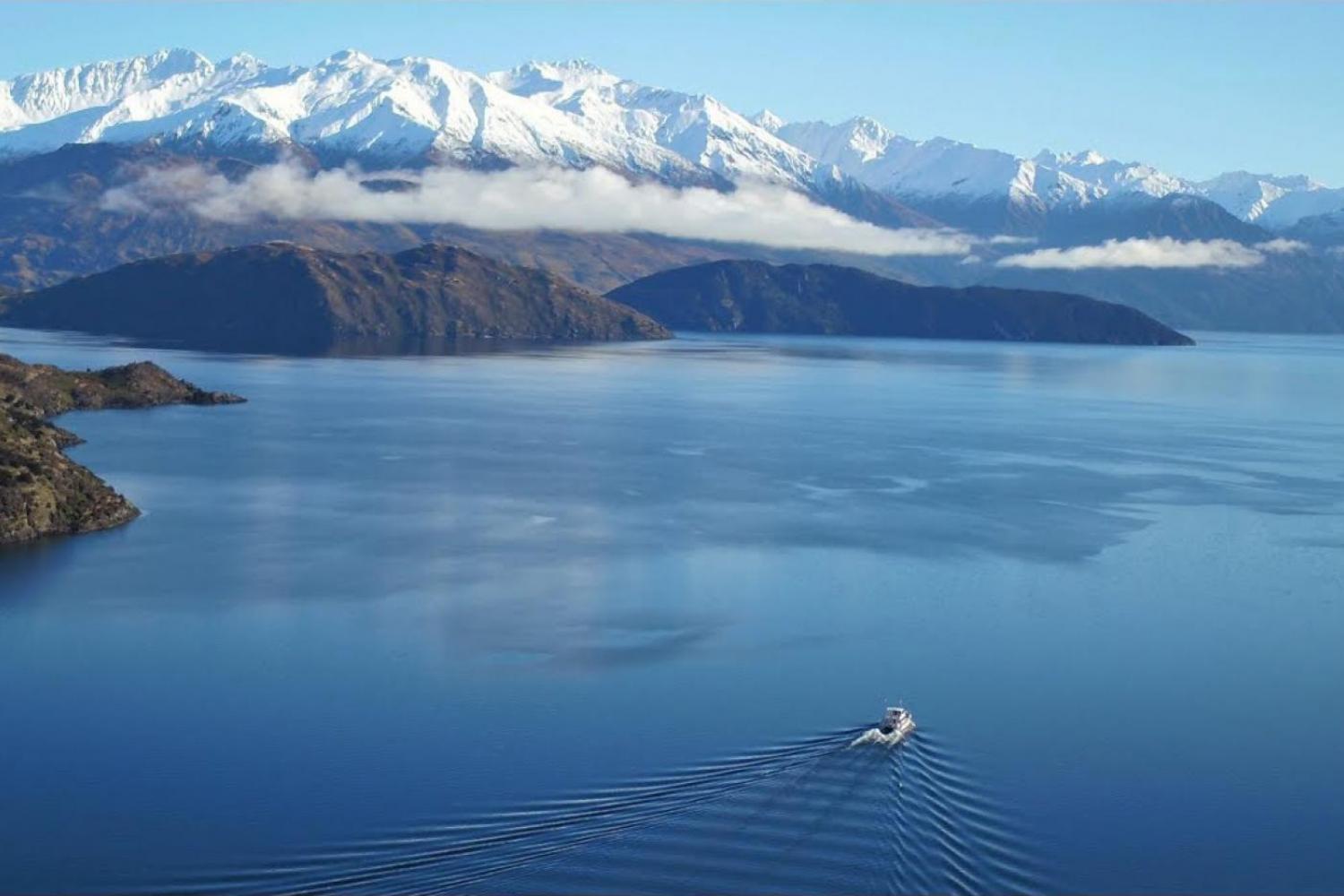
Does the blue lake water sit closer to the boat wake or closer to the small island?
the boat wake

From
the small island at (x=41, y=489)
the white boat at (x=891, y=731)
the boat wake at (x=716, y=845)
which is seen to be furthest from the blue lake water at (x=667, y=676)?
the small island at (x=41, y=489)

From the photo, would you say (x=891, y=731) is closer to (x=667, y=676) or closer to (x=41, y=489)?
(x=667, y=676)

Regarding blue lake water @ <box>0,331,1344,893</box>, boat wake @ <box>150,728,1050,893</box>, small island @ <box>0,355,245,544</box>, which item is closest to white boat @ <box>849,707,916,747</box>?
blue lake water @ <box>0,331,1344,893</box>

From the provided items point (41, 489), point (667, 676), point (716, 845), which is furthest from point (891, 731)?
point (41, 489)

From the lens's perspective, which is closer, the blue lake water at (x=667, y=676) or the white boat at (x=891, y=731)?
the blue lake water at (x=667, y=676)

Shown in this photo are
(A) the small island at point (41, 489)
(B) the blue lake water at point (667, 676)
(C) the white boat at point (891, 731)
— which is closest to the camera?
(B) the blue lake water at point (667, 676)

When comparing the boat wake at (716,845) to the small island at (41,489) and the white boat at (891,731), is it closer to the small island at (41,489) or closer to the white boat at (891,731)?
the white boat at (891,731)

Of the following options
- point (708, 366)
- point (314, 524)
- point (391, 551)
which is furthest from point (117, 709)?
point (708, 366)
